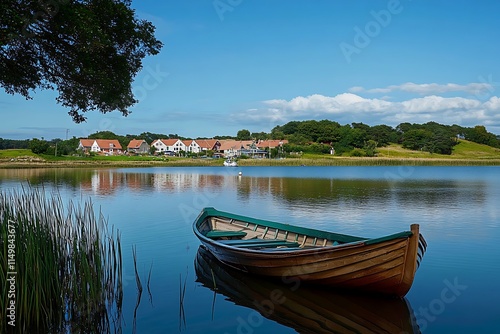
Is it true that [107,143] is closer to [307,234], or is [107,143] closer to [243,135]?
[243,135]

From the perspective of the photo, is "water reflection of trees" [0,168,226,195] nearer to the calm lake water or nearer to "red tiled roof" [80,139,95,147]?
the calm lake water

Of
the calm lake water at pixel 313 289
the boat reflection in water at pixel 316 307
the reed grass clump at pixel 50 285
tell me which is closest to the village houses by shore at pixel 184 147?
the calm lake water at pixel 313 289

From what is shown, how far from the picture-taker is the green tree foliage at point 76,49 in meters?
7.63

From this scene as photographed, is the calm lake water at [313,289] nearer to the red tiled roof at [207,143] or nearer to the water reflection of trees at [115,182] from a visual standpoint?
the water reflection of trees at [115,182]

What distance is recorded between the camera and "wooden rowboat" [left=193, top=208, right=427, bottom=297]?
7.50 meters

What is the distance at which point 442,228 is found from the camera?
17.1m

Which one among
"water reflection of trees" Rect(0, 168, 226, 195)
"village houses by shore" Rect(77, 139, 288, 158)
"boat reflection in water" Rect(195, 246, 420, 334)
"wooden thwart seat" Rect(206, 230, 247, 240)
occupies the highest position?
"village houses by shore" Rect(77, 139, 288, 158)

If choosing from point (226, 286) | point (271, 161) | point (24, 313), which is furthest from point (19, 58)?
point (271, 161)

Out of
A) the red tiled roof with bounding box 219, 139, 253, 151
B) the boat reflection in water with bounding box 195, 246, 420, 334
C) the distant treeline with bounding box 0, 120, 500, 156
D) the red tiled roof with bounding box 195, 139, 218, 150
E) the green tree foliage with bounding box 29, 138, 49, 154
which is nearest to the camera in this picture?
the boat reflection in water with bounding box 195, 246, 420, 334

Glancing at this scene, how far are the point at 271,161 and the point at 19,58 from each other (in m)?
85.7

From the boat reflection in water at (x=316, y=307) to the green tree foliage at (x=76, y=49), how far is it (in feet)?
16.9

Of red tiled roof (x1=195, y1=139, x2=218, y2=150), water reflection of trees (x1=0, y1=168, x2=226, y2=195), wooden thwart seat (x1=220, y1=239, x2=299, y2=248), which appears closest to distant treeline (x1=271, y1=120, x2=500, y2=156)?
red tiled roof (x1=195, y1=139, x2=218, y2=150)

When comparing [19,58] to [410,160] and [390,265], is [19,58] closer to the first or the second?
[390,265]

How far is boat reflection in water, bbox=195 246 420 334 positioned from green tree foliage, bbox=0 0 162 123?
5152mm
